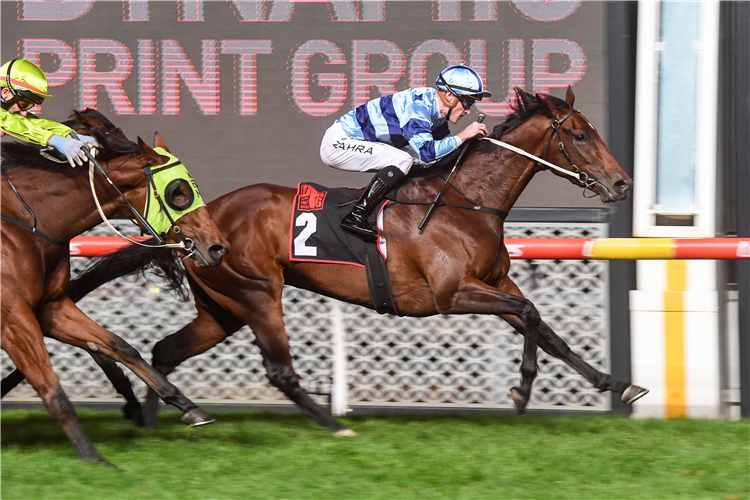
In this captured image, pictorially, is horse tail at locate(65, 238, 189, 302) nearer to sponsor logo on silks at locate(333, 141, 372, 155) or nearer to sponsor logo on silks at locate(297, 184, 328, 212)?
sponsor logo on silks at locate(297, 184, 328, 212)

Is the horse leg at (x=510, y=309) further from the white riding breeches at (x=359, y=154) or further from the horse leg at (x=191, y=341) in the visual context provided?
the horse leg at (x=191, y=341)

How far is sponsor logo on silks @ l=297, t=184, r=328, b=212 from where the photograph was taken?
442cm

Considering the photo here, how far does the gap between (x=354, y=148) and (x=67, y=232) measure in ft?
4.75

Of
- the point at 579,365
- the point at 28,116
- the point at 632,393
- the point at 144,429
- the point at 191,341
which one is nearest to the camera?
the point at 28,116

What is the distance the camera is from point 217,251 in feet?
12.3

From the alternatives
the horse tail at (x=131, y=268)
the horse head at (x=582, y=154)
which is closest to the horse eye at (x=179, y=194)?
the horse tail at (x=131, y=268)

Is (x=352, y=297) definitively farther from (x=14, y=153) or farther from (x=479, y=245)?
(x=14, y=153)

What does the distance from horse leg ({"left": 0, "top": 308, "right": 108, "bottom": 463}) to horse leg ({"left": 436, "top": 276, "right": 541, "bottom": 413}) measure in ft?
5.70

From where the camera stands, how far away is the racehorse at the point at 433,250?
4207 millimetres

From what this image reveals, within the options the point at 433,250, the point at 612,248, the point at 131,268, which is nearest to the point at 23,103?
the point at 131,268

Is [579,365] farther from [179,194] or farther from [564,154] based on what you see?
[179,194]

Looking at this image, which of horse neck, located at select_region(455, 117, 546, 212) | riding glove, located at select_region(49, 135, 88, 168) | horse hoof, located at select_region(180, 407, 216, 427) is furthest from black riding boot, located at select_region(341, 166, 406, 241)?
riding glove, located at select_region(49, 135, 88, 168)

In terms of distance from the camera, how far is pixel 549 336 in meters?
4.27

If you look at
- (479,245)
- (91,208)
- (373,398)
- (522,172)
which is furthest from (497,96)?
(91,208)
